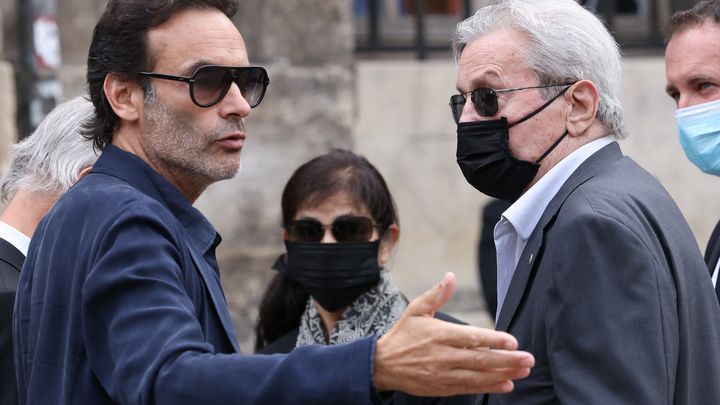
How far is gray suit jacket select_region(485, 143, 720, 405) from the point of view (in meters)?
2.47

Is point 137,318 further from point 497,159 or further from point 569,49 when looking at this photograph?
point 569,49

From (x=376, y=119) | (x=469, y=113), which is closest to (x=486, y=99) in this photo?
(x=469, y=113)

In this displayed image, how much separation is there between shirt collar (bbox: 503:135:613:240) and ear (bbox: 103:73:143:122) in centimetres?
90

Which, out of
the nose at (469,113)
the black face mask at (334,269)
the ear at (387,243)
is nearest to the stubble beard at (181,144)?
the nose at (469,113)

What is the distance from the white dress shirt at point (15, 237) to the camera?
3.52 metres

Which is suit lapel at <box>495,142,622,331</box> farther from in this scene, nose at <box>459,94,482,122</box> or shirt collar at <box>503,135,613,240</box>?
nose at <box>459,94,482,122</box>

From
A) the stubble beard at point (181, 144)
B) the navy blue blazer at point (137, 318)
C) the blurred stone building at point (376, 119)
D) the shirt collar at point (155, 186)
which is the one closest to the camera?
the navy blue blazer at point (137, 318)

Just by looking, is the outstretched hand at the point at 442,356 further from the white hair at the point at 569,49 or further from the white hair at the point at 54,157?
the white hair at the point at 54,157

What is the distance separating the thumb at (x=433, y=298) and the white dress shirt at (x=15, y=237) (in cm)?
179

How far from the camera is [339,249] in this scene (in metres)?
3.99

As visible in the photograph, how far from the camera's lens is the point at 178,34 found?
2.68 metres

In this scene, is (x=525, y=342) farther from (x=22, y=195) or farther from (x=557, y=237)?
(x=22, y=195)

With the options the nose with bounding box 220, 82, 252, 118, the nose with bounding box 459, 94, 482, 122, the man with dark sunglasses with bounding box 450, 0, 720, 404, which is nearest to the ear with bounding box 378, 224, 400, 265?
the man with dark sunglasses with bounding box 450, 0, 720, 404

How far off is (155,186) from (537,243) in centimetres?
86
